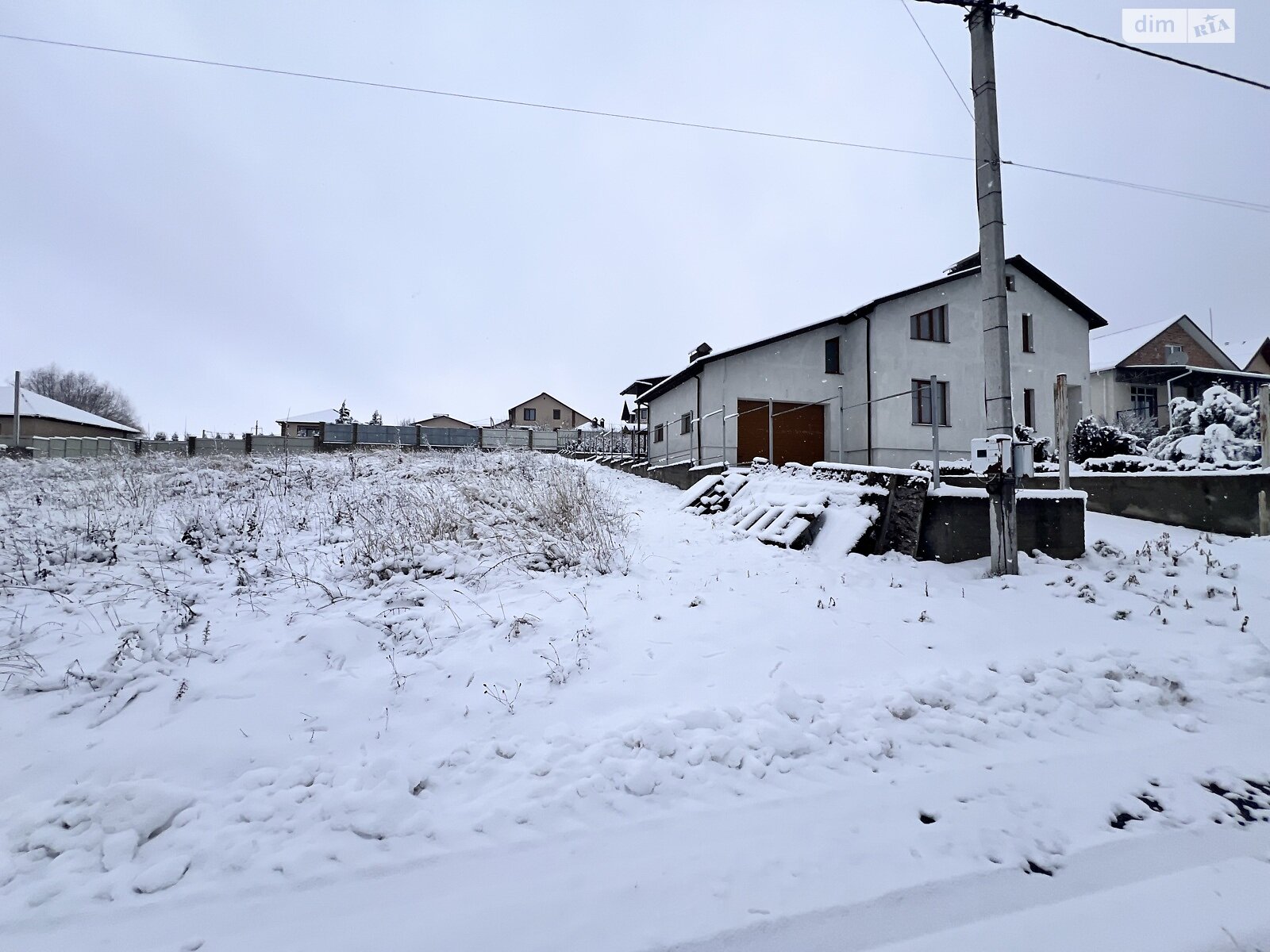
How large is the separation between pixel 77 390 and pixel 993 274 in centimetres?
8302

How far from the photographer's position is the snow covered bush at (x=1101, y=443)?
40.8ft

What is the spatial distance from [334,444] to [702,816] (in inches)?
839

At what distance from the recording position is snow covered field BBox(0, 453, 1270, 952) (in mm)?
1792

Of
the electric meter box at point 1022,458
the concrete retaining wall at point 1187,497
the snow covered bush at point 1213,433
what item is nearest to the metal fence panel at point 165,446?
the electric meter box at point 1022,458

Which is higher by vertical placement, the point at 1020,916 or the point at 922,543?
the point at 922,543

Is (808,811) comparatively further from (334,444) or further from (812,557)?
(334,444)

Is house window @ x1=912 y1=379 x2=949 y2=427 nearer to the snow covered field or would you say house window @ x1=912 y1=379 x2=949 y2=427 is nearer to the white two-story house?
the white two-story house

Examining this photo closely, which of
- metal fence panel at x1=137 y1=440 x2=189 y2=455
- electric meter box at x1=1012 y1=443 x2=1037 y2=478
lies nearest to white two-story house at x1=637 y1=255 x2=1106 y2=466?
electric meter box at x1=1012 y1=443 x2=1037 y2=478

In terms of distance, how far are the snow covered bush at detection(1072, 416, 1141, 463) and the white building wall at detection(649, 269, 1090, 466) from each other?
400 centimetres

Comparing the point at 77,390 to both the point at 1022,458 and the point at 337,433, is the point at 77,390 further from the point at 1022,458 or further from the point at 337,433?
the point at 1022,458

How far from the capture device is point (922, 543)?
5973 millimetres

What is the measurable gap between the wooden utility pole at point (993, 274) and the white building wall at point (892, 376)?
10714 millimetres

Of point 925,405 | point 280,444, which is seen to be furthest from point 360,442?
point 925,405

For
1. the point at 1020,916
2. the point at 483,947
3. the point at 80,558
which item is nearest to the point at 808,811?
the point at 1020,916
